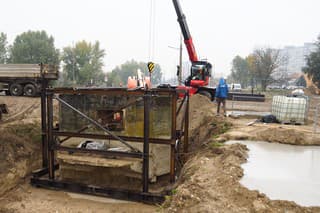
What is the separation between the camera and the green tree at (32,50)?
49.3 meters

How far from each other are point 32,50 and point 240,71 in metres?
48.2

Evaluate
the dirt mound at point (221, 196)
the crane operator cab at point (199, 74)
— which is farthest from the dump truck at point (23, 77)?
the dirt mound at point (221, 196)

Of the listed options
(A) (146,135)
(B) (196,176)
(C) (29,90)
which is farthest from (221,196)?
(C) (29,90)

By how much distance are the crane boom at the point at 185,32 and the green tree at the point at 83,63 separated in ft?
124

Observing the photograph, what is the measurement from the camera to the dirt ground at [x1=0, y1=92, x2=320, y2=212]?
14.2 feet

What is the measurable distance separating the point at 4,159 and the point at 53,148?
5.72ft

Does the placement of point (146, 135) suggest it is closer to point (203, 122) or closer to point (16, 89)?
point (203, 122)

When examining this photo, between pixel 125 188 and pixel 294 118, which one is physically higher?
pixel 294 118

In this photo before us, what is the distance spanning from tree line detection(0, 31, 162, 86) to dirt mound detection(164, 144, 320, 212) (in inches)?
1524

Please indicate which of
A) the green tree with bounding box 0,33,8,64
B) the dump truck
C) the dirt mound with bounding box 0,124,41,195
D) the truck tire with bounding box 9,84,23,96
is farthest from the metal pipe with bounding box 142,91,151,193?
the green tree with bounding box 0,33,8,64

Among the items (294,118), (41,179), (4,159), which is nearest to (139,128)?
(41,179)

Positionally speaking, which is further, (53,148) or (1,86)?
(1,86)

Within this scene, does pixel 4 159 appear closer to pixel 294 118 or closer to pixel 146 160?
pixel 146 160

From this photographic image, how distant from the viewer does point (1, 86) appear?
18703mm
